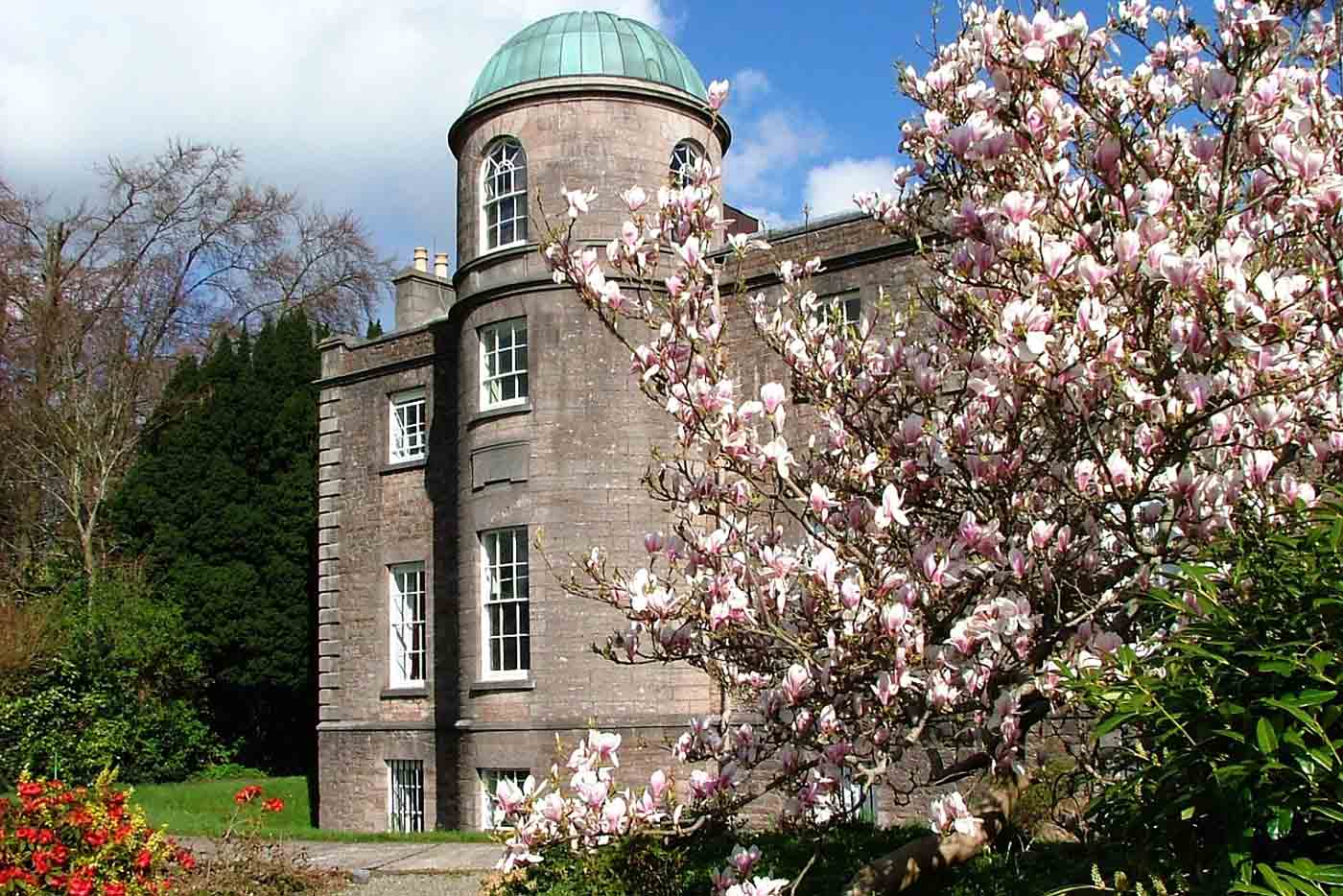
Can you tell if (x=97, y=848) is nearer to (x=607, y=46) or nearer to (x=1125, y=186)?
(x=1125, y=186)

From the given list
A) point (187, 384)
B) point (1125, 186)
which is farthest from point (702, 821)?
point (187, 384)

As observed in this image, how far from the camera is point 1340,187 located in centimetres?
450

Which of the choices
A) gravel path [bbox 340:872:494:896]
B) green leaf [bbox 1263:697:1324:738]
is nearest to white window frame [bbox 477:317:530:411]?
gravel path [bbox 340:872:494:896]

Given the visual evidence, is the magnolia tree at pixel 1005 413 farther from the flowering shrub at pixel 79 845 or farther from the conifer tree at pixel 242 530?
the conifer tree at pixel 242 530

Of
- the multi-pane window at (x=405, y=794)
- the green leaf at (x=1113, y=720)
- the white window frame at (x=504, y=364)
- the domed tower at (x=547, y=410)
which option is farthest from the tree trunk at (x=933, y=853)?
the multi-pane window at (x=405, y=794)

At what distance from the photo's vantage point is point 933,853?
6.03 meters

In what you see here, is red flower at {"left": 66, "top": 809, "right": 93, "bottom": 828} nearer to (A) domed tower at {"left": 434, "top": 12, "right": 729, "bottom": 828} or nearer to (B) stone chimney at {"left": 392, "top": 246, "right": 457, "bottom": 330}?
(A) domed tower at {"left": 434, "top": 12, "right": 729, "bottom": 828}

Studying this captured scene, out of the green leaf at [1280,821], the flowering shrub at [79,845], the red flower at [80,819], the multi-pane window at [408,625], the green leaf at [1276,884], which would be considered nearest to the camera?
the green leaf at [1276,884]

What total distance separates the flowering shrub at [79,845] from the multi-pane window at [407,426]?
10.7m

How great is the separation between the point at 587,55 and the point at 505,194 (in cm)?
231

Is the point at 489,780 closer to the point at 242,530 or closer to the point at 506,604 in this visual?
the point at 506,604

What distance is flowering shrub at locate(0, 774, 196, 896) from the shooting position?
10086 mm

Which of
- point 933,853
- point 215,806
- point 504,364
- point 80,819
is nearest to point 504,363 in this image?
point 504,364

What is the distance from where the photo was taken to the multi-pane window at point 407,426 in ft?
70.6
